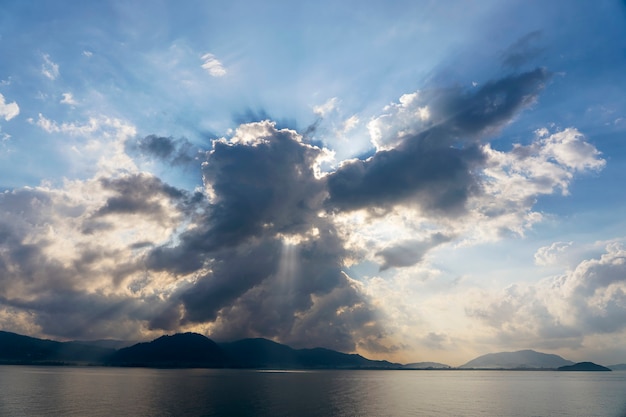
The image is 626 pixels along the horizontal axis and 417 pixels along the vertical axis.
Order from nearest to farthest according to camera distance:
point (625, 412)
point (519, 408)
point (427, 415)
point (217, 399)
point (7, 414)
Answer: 1. point (7, 414)
2. point (427, 415)
3. point (625, 412)
4. point (519, 408)
5. point (217, 399)

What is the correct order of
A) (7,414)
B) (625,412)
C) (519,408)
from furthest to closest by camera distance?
(519,408) < (625,412) < (7,414)

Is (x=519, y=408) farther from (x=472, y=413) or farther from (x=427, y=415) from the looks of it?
(x=427, y=415)

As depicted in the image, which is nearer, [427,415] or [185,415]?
[185,415]

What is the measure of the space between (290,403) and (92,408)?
62.6 metres

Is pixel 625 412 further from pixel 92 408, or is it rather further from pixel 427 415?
pixel 92 408

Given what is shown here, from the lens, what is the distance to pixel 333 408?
136250 millimetres

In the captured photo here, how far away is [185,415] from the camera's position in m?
111

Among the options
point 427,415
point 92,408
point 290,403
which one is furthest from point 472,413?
point 92,408

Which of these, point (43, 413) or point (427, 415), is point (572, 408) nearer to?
point (427, 415)

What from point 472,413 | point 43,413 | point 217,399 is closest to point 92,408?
point 43,413

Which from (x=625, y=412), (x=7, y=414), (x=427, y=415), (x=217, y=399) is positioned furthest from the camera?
(x=217, y=399)

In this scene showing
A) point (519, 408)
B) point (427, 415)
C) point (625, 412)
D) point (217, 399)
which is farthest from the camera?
point (217, 399)

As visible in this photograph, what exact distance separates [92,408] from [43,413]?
49.9 ft

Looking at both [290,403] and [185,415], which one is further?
[290,403]
